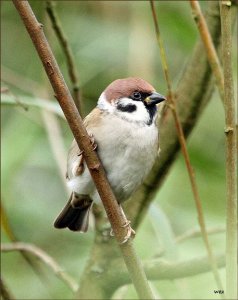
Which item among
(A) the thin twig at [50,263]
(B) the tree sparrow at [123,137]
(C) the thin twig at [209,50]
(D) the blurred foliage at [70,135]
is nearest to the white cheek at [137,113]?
(B) the tree sparrow at [123,137]

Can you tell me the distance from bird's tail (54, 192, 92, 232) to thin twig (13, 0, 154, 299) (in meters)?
0.84

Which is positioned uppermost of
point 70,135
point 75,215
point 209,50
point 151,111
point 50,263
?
point 209,50

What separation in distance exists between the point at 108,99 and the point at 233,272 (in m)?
0.91

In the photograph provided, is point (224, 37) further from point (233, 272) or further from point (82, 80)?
point (82, 80)

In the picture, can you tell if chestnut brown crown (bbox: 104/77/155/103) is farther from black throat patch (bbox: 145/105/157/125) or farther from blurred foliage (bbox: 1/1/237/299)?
blurred foliage (bbox: 1/1/237/299)

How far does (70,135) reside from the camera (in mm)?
3354

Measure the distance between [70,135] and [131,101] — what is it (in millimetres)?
1132

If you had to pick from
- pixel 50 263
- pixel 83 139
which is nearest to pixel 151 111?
pixel 50 263

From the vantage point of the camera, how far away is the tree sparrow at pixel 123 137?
84.4 inches

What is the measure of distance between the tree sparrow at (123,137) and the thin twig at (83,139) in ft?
1.61

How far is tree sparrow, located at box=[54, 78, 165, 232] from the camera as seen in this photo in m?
2.14

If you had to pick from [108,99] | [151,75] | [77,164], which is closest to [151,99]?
[108,99]

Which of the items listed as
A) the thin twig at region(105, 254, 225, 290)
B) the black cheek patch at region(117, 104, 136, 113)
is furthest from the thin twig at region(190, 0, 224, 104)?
the thin twig at region(105, 254, 225, 290)

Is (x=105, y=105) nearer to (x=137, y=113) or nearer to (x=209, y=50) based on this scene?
(x=137, y=113)
